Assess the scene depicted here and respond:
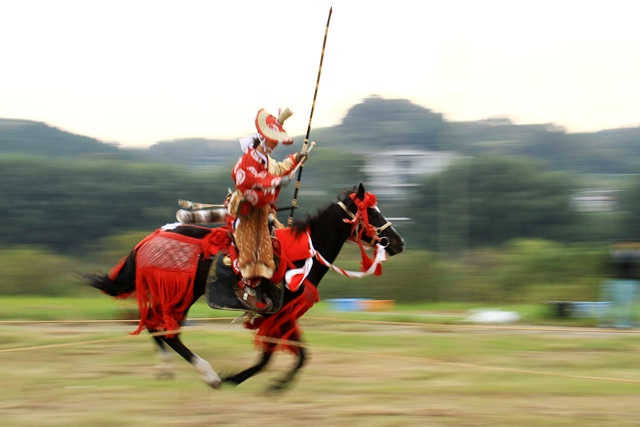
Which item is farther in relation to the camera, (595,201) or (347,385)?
(595,201)

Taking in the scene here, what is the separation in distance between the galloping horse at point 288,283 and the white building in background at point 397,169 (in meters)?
8.47

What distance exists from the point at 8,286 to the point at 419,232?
6.94 m

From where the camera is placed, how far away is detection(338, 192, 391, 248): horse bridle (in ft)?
19.8

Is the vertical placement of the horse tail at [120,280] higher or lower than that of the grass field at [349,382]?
higher

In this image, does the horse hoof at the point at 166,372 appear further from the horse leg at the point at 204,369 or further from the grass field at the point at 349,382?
the horse leg at the point at 204,369

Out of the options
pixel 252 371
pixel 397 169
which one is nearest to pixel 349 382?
pixel 252 371

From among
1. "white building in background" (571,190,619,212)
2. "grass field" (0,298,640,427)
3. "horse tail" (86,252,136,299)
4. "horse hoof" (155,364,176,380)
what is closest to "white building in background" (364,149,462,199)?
"white building in background" (571,190,619,212)

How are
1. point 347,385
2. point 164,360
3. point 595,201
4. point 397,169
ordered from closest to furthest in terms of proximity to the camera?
point 164,360
point 347,385
point 397,169
point 595,201

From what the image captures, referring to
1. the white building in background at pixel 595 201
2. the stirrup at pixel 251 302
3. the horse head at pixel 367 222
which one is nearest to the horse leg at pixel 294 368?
the stirrup at pixel 251 302

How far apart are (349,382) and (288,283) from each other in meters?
1.27

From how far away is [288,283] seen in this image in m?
5.86

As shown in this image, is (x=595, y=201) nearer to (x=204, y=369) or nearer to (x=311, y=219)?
(x=311, y=219)

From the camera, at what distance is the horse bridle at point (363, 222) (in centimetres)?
605

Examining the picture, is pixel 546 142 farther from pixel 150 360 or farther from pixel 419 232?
pixel 150 360
